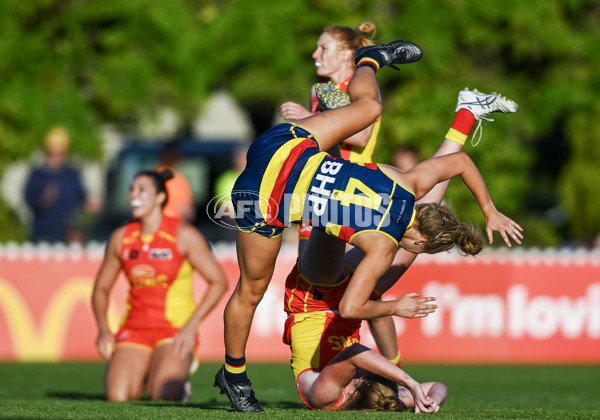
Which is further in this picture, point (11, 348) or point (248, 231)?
point (11, 348)

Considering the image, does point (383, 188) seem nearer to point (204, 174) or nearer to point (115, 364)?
point (115, 364)

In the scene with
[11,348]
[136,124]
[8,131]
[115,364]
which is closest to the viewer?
[115,364]

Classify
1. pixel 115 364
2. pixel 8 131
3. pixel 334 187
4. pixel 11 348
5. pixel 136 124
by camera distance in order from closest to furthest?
pixel 334 187 → pixel 115 364 → pixel 11 348 → pixel 8 131 → pixel 136 124

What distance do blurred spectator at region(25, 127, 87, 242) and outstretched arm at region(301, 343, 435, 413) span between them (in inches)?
288

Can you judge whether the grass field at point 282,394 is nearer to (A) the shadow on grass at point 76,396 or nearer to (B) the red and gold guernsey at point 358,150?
(A) the shadow on grass at point 76,396

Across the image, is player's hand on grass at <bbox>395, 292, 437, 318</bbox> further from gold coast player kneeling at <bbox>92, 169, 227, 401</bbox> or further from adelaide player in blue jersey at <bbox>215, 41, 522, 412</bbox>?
gold coast player kneeling at <bbox>92, 169, 227, 401</bbox>

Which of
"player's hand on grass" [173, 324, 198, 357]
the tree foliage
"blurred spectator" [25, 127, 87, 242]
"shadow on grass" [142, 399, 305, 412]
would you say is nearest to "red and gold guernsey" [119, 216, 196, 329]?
"player's hand on grass" [173, 324, 198, 357]

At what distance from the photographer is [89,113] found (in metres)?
16.9

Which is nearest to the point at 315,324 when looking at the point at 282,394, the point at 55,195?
the point at 282,394

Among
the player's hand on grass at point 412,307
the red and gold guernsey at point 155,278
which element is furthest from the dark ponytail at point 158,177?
the player's hand on grass at point 412,307

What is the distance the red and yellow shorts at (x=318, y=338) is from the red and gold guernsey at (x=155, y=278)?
65.2 inches

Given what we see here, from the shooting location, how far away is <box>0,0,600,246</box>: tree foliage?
53.9 ft

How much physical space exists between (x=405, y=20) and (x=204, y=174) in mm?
4222

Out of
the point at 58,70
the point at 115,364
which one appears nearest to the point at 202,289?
the point at 115,364
